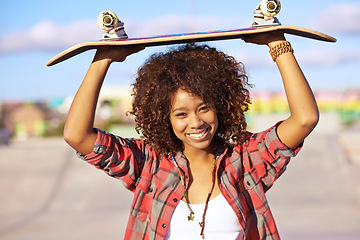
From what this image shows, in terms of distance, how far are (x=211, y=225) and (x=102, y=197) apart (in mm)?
7137

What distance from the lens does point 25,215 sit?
786 centimetres

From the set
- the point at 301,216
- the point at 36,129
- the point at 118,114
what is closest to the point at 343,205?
the point at 301,216

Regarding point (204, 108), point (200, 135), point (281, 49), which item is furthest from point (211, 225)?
point (281, 49)

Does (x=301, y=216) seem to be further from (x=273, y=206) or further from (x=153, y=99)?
(x=153, y=99)

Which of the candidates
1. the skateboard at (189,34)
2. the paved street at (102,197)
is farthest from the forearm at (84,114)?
the paved street at (102,197)

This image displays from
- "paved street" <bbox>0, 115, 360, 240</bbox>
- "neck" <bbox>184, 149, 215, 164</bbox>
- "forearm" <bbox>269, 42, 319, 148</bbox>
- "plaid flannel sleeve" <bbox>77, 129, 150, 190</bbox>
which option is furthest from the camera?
"paved street" <bbox>0, 115, 360, 240</bbox>

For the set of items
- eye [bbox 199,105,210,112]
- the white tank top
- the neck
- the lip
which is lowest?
the white tank top

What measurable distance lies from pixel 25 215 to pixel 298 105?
691cm

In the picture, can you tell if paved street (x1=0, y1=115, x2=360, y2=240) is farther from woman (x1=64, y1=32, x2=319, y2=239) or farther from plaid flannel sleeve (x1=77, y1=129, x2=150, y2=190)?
plaid flannel sleeve (x1=77, y1=129, x2=150, y2=190)

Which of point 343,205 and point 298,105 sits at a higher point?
point 343,205

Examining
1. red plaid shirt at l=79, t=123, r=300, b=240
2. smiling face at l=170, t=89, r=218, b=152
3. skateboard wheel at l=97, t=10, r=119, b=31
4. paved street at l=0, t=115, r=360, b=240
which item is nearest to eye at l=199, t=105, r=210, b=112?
smiling face at l=170, t=89, r=218, b=152

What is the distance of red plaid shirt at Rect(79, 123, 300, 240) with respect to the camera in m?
1.91

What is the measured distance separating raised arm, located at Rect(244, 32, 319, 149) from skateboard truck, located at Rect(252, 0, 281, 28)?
8 centimetres

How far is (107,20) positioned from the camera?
1.88 meters
